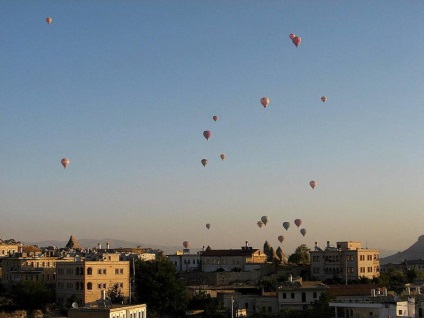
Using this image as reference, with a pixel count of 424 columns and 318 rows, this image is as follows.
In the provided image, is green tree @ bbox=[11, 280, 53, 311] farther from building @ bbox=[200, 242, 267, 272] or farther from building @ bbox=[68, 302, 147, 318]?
building @ bbox=[200, 242, 267, 272]

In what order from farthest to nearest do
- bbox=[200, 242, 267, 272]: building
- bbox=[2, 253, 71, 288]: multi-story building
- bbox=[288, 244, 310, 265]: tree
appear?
bbox=[288, 244, 310, 265]: tree → bbox=[200, 242, 267, 272]: building → bbox=[2, 253, 71, 288]: multi-story building

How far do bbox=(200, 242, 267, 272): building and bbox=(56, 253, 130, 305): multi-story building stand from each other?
73.0 ft

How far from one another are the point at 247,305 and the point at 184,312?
5915mm

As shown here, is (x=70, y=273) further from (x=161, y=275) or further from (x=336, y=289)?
(x=336, y=289)

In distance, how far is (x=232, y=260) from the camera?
102 m

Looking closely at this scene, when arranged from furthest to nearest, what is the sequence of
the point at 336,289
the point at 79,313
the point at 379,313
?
the point at 336,289 < the point at 379,313 < the point at 79,313

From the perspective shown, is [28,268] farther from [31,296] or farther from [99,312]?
[99,312]

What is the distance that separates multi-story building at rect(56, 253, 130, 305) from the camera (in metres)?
77.9

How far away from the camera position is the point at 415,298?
5869 cm

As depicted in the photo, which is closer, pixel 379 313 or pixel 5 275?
pixel 379 313

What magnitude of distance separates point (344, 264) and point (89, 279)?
30270mm

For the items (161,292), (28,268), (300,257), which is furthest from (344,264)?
(28,268)

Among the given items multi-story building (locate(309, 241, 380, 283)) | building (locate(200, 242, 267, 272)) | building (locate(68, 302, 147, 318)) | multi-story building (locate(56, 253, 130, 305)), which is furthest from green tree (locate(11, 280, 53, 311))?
multi-story building (locate(309, 241, 380, 283))

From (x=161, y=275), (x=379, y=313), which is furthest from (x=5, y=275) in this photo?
(x=379, y=313)
